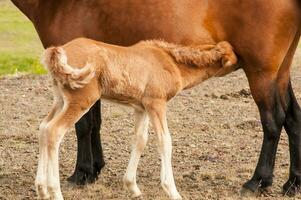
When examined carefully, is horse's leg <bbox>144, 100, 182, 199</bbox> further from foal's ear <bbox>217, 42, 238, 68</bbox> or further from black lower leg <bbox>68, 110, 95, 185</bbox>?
black lower leg <bbox>68, 110, 95, 185</bbox>

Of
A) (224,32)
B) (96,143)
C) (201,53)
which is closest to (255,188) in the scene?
(201,53)

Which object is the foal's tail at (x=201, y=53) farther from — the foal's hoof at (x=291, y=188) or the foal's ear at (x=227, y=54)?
the foal's hoof at (x=291, y=188)

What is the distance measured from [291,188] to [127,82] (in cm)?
195

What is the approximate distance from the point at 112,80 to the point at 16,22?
25517 millimetres

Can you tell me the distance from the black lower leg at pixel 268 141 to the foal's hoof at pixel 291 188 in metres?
0.16

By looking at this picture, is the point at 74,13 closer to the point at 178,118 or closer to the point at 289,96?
the point at 289,96

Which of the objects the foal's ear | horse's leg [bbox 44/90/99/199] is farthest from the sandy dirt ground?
the foal's ear

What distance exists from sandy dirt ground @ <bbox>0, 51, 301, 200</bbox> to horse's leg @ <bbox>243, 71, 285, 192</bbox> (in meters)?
0.18

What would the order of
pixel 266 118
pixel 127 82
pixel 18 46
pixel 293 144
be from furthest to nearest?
pixel 18 46, pixel 293 144, pixel 266 118, pixel 127 82

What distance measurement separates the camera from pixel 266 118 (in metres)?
6.89

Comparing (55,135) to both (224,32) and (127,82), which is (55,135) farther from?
(224,32)

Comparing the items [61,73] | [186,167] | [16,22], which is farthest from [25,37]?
[61,73]

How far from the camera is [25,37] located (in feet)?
86.8

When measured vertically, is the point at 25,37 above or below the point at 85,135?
below
